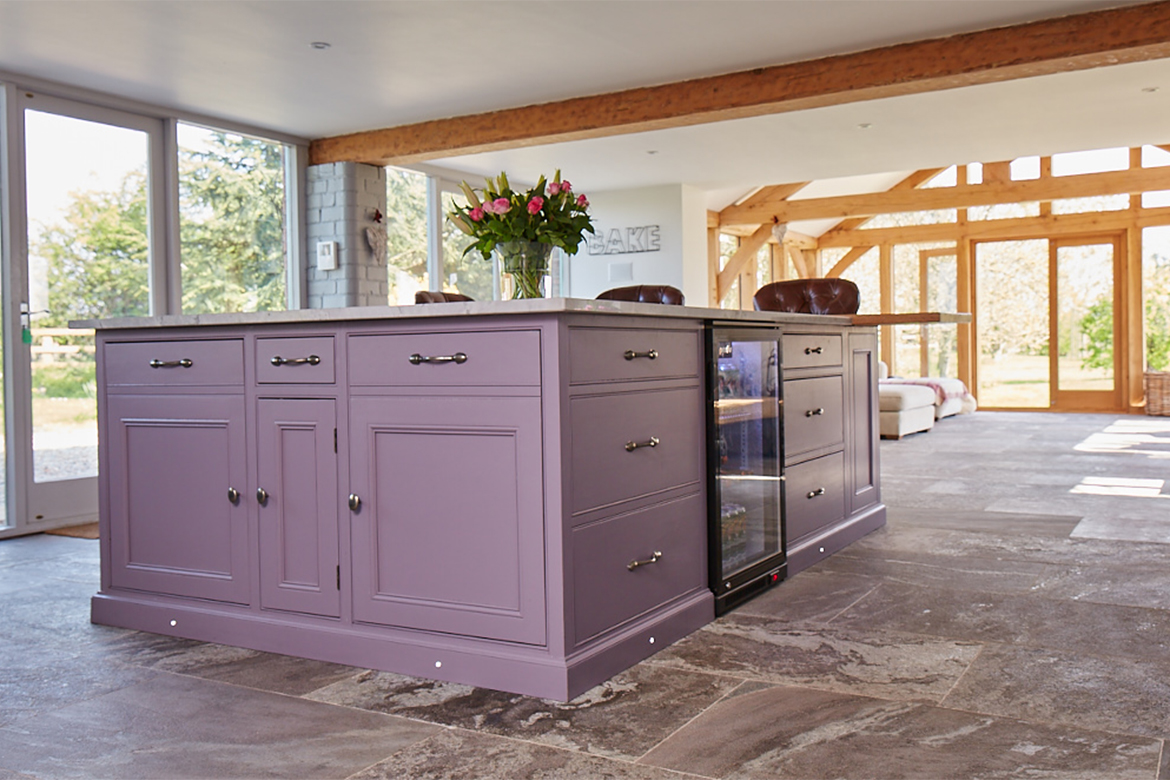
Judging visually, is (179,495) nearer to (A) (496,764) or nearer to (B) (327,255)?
(A) (496,764)

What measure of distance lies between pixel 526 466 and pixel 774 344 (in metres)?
1.30

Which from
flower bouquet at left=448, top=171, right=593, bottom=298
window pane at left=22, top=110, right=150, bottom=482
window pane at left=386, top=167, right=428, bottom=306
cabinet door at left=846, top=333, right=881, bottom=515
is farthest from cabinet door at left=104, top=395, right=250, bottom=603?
window pane at left=386, top=167, right=428, bottom=306

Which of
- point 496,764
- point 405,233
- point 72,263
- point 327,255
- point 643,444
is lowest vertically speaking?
point 496,764

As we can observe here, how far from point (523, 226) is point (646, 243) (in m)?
6.78

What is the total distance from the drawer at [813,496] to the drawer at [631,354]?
0.85m

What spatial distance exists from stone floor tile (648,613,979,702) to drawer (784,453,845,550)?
27.3 inches

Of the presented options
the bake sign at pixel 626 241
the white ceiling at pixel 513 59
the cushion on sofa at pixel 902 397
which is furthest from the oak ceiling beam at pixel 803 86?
the cushion on sofa at pixel 902 397

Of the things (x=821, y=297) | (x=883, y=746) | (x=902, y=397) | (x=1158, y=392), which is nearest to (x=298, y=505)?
(x=883, y=746)

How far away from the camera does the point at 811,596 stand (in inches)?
121

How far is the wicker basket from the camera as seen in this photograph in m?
10.4

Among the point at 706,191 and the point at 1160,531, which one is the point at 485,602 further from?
the point at 706,191

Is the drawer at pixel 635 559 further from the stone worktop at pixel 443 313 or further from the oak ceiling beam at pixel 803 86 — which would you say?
the oak ceiling beam at pixel 803 86

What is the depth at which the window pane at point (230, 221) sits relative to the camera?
19.3 ft

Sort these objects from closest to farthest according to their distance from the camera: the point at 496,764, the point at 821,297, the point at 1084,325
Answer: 1. the point at 496,764
2. the point at 821,297
3. the point at 1084,325
